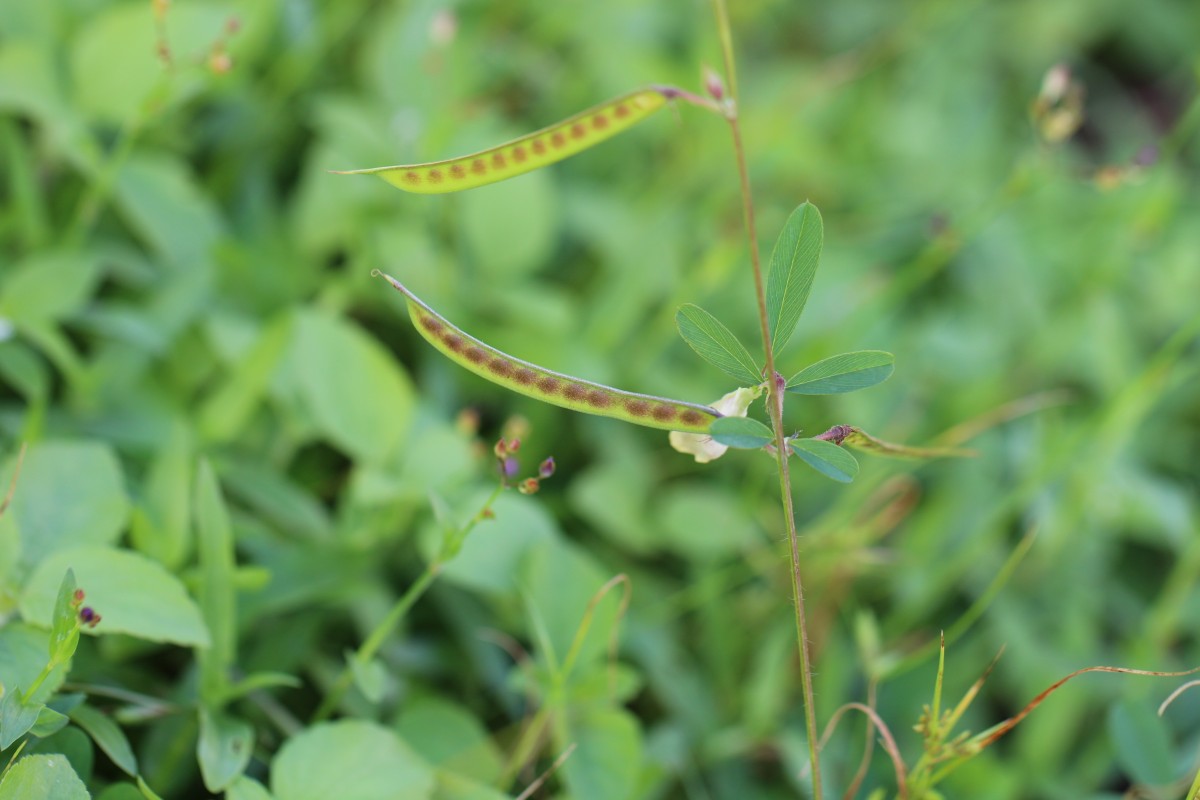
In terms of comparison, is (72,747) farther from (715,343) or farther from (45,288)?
(715,343)

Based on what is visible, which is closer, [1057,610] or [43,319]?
[43,319]

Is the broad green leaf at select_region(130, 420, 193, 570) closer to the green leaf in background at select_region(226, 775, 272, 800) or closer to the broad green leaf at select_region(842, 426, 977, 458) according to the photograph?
the green leaf in background at select_region(226, 775, 272, 800)

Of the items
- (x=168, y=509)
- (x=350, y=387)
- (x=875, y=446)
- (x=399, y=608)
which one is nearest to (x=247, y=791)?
(x=399, y=608)

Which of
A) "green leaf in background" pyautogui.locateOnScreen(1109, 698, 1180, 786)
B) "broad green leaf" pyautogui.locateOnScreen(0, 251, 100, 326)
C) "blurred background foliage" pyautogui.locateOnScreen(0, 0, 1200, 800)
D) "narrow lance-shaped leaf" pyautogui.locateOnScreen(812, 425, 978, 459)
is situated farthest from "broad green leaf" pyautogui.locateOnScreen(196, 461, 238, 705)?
"green leaf in background" pyautogui.locateOnScreen(1109, 698, 1180, 786)

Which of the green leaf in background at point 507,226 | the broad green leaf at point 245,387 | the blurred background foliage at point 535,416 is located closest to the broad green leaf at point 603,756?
the blurred background foliage at point 535,416

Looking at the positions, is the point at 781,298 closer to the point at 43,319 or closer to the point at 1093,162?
the point at 43,319

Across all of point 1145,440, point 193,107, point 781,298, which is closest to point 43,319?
point 193,107

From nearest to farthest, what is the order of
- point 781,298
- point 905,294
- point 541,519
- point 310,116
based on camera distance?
point 781,298
point 541,519
point 310,116
point 905,294
